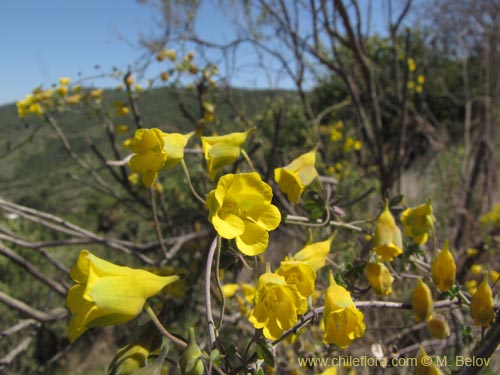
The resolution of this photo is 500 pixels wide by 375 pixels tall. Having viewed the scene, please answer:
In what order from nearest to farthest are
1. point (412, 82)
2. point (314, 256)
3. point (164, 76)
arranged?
1. point (314, 256)
2. point (164, 76)
3. point (412, 82)

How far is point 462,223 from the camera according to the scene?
318 cm

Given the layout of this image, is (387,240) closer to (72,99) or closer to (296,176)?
(296,176)

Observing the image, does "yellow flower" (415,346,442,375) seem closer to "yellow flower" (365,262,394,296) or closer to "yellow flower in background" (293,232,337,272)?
"yellow flower" (365,262,394,296)

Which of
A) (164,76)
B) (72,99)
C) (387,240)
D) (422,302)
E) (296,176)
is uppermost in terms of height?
(164,76)

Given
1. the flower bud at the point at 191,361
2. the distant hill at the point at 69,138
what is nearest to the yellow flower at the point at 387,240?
the flower bud at the point at 191,361

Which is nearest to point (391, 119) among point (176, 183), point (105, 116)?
point (176, 183)

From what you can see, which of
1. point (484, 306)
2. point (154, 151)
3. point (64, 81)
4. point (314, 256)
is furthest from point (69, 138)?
point (484, 306)

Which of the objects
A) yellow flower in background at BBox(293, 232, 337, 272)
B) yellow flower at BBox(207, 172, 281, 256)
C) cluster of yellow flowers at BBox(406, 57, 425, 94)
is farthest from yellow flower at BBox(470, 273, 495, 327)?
cluster of yellow flowers at BBox(406, 57, 425, 94)

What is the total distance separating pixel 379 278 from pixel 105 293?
506mm

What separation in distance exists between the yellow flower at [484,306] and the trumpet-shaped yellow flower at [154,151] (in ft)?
1.83

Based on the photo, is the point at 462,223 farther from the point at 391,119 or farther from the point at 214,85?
the point at 391,119

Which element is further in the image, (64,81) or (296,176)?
(64,81)

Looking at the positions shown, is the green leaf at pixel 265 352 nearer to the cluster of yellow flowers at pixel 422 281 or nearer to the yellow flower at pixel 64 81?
the cluster of yellow flowers at pixel 422 281

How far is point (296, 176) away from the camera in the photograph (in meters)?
0.77
